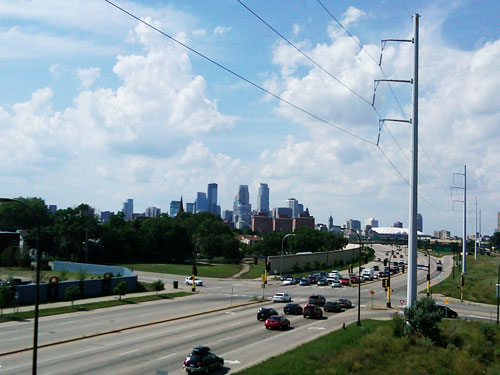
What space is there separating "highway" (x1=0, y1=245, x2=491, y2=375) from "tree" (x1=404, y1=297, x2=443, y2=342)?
757cm

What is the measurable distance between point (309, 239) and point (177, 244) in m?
44.7

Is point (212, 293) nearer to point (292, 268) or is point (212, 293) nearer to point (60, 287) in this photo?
point (60, 287)

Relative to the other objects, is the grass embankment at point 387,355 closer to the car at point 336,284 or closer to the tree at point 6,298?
the tree at point 6,298

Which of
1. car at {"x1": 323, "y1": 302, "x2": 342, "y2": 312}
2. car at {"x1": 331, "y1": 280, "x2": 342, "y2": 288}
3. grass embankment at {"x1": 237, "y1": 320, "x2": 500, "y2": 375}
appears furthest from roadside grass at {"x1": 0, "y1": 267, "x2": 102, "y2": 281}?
grass embankment at {"x1": 237, "y1": 320, "x2": 500, "y2": 375}

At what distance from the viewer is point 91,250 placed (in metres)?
116

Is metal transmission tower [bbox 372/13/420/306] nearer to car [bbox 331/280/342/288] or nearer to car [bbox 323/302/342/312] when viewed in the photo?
car [bbox 323/302/342/312]

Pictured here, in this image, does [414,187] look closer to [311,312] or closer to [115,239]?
[311,312]

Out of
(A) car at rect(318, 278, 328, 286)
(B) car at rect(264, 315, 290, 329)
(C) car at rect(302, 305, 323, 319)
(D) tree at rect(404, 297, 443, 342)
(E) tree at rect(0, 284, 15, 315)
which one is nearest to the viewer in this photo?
(D) tree at rect(404, 297, 443, 342)

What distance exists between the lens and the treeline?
11250 cm

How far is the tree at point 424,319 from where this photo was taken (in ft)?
115

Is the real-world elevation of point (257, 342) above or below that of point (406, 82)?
below

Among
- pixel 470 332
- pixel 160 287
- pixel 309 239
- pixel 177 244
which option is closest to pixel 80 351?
pixel 470 332

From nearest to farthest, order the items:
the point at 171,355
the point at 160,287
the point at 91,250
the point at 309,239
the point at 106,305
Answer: the point at 171,355, the point at 106,305, the point at 160,287, the point at 91,250, the point at 309,239

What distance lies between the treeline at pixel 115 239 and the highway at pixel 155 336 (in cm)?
6161
